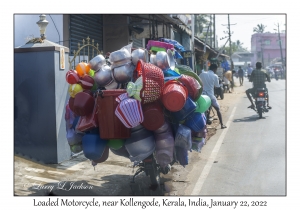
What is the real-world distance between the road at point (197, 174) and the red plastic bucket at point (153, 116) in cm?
139

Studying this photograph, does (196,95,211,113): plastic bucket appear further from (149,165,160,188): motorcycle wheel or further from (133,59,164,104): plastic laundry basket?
(149,165,160,188): motorcycle wheel

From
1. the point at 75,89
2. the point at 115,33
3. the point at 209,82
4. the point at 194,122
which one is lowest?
the point at 194,122

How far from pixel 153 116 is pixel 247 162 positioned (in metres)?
3.37

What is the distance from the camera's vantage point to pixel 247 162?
760 cm

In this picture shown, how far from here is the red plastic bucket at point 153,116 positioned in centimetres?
484

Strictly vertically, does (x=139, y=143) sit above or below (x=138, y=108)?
below

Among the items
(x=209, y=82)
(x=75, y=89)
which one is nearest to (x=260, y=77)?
(x=209, y=82)

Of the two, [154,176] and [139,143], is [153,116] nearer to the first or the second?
[139,143]

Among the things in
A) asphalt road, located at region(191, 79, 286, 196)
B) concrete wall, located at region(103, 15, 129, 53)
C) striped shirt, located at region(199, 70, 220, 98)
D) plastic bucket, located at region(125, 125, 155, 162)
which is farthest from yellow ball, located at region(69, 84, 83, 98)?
concrete wall, located at region(103, 15, 129, 53)

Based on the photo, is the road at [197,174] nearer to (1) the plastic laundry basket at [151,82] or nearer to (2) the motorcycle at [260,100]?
(1) the plastic laundry basket at [151,82]

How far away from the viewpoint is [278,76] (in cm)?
3288

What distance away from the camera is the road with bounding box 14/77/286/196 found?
607 centimetres

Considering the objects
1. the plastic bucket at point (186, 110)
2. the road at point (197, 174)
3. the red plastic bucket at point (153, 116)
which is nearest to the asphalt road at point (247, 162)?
the road at point (197, 174)

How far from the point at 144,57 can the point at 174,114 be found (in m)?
0.80
